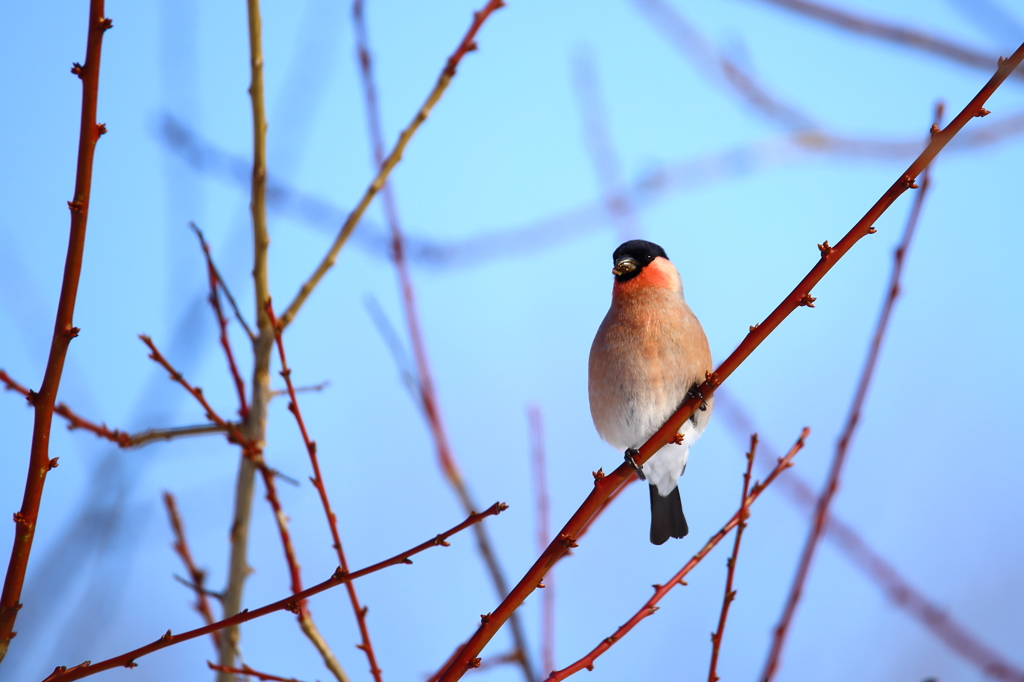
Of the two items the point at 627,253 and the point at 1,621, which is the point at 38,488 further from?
the point at 627,253

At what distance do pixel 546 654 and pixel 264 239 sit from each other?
143cm

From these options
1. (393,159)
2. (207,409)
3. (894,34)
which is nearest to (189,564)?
(207,409)

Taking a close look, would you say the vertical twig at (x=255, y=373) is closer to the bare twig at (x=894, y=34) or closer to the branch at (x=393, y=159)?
the branch at (x=393, y=159)

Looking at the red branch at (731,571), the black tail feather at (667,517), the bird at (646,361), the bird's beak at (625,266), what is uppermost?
the bird's beak at (625,266)

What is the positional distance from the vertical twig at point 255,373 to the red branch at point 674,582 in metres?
1.08

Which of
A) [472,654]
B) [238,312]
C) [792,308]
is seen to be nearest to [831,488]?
[792,308]

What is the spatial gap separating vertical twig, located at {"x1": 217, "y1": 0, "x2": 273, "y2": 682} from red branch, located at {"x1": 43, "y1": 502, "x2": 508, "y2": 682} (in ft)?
2.95

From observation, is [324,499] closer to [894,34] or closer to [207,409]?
[207,409]

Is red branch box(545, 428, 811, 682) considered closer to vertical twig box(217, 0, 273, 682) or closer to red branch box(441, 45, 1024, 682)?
red branch box(441, 45, 1024, 682)

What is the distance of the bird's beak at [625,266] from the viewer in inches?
112

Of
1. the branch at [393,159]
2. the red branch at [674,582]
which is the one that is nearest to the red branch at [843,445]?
the red branch at [674,582]

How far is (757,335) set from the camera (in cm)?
164

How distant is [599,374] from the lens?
2787mm

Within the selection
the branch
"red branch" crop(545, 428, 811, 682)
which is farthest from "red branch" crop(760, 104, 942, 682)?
the branch
